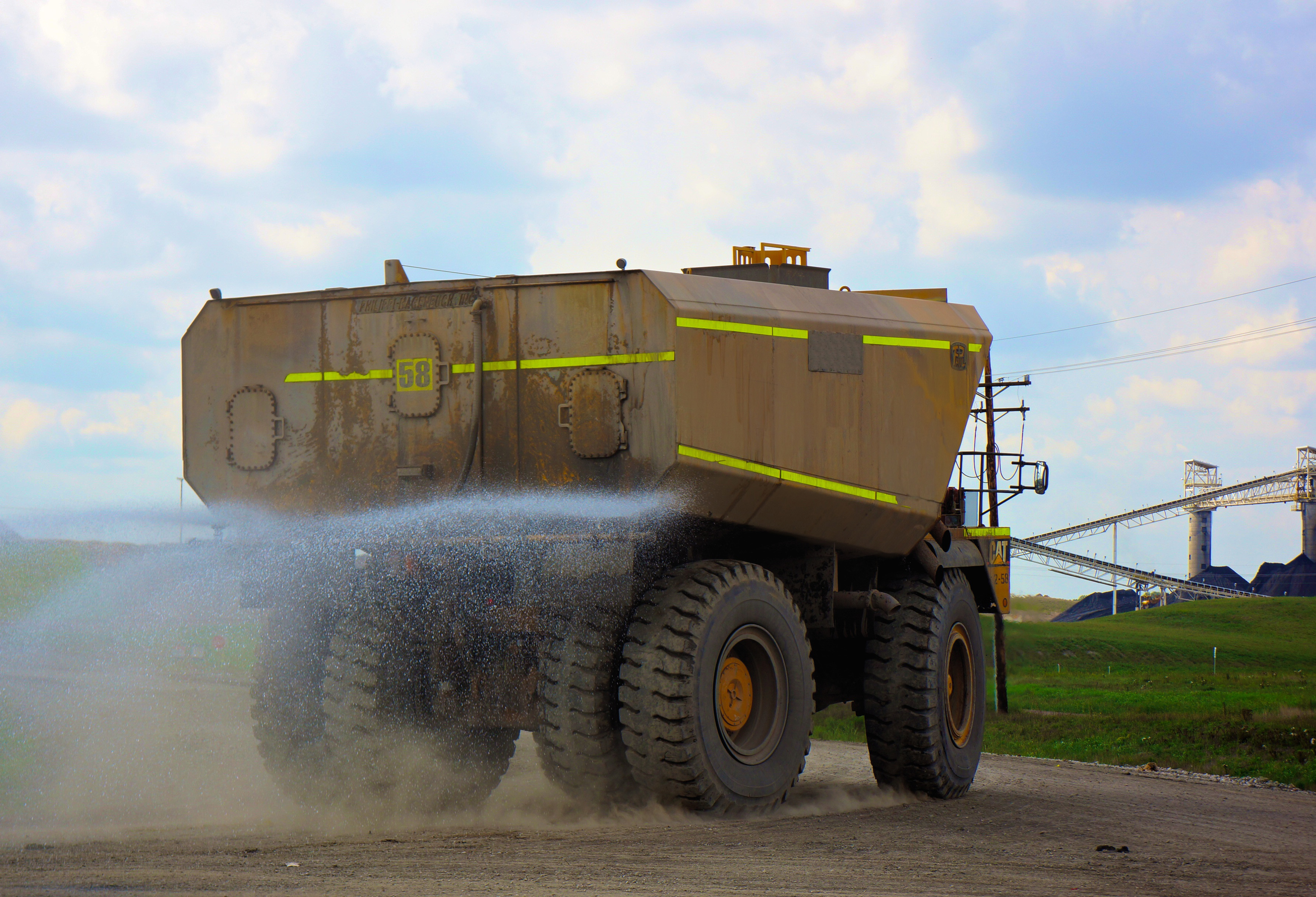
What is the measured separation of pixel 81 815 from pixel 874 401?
21.2ft

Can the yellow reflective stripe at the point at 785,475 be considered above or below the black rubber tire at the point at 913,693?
above

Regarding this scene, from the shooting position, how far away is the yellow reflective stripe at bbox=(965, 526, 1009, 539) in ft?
41.3

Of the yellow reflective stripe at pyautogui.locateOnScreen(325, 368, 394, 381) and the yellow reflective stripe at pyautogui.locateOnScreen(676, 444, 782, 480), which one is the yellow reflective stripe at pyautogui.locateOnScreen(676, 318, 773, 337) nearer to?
the yellow reflective stripe at pyautogui.locateOnScreen(676, 444, 782, 480)

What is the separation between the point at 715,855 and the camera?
7223 millimetres

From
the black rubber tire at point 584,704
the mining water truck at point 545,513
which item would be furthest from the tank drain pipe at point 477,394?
the black rubber tire at point 584,704

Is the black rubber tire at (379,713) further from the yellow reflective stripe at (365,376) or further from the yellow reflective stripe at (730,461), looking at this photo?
the yellow reflective stripe at (730,461)

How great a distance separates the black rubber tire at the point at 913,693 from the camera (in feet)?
35.2

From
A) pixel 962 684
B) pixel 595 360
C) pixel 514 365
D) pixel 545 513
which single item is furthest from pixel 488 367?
pixel 962 684

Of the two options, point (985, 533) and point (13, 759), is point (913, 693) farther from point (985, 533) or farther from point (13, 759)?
point (13, 759)

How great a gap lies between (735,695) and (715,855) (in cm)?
196

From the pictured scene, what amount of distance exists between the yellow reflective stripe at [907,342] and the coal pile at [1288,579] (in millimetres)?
67674

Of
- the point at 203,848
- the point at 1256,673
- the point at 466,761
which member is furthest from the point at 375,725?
the point at 1256,673

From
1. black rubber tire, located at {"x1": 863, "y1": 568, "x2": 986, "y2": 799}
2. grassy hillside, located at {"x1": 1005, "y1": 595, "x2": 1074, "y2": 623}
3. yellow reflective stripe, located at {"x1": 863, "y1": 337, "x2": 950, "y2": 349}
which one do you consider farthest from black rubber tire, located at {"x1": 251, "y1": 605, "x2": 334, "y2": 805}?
grassy hillside, located at {"x1": 1005, "y1": 595, "x2": 1074, "y2": 623}

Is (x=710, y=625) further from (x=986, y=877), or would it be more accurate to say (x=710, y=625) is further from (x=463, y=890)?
(x=463, y=890)
